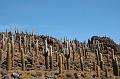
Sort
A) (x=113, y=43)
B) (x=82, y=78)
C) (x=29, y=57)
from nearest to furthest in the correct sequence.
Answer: (x=82, y=78)
(x=29, y=57)
(x=113, y=43)

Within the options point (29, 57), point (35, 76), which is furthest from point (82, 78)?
point (29, 57)

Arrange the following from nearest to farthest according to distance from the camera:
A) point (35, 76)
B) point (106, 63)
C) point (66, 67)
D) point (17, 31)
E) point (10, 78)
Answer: point (10, 78), point (35, 76), point (66, 67), point (106, 63), point (17, 31)

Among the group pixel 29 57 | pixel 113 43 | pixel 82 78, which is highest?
pixel 113 43

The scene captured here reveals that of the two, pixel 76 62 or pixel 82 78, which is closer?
pixel 82 78

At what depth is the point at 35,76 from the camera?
28.7 meters

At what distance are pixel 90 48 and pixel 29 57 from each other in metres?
18.9

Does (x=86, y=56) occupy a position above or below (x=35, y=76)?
above

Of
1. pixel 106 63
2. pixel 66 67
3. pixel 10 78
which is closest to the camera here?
pixel 10 78

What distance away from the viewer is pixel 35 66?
120ft

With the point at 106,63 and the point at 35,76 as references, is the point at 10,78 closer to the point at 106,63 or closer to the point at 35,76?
the point at 35,76

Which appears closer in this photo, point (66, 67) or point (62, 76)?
point (62, 76)

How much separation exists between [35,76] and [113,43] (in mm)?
41968

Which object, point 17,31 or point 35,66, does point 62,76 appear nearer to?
point 35,66

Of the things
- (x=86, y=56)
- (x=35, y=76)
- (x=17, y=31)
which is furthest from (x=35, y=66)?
(x=17, y=31)
